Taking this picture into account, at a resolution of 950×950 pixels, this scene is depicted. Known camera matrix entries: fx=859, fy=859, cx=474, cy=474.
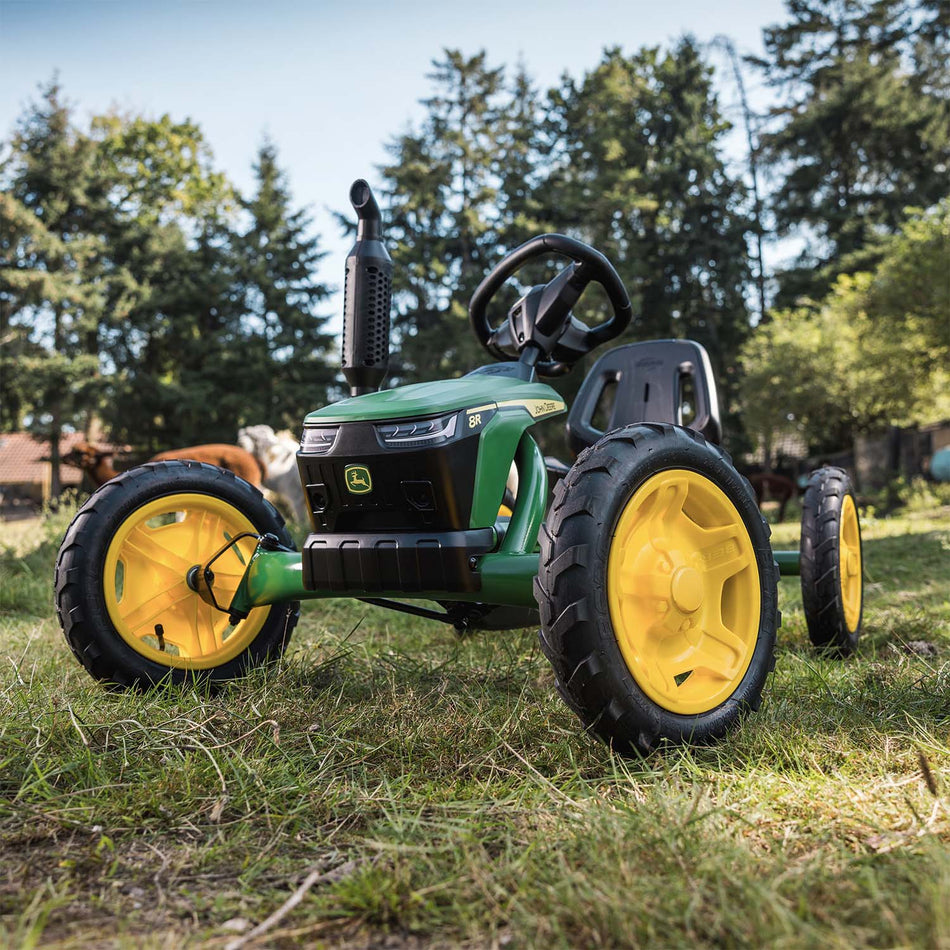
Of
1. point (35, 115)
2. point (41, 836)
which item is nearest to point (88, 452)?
point (41, 836)

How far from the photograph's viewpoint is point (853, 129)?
28094 millimetres

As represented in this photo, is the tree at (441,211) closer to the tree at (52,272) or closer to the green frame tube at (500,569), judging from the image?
the tree at (52,272)

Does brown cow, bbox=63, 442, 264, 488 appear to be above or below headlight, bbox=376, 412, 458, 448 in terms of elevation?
below

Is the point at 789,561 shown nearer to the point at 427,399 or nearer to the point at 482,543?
the point at 482,543

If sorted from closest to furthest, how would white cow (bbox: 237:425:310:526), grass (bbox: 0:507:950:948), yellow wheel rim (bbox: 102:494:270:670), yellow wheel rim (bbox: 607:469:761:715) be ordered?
grass (bbox: 0:507:950:948), yellow wheel rim (bbox: 607:469:761:715), yellow wheel rim (bbox: 102:494:270:670), white cow (bbox: 237:425:310:526)

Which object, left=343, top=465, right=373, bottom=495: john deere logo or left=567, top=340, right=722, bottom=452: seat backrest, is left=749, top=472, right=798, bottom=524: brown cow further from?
left=343, top=465, right=373, bottom=495: john deere logo

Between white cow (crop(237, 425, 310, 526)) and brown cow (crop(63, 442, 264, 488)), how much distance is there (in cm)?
16

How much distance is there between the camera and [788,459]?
26.3m

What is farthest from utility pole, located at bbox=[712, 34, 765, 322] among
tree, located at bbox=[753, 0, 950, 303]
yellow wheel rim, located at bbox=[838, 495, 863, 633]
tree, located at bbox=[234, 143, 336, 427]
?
yellow wheel rim, located at bbox=[838, 495, 863, 633]

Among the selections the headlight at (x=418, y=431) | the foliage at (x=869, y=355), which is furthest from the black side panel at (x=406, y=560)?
the foliage at (x=869, y=355)

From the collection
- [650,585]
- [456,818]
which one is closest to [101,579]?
[456,818]

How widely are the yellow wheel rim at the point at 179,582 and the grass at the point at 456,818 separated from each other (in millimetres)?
186

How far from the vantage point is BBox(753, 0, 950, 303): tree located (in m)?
27.0

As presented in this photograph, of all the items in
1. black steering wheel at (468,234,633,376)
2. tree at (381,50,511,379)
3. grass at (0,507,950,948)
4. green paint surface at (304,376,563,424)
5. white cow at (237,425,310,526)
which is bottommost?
white cow at (237,425,310,526)
